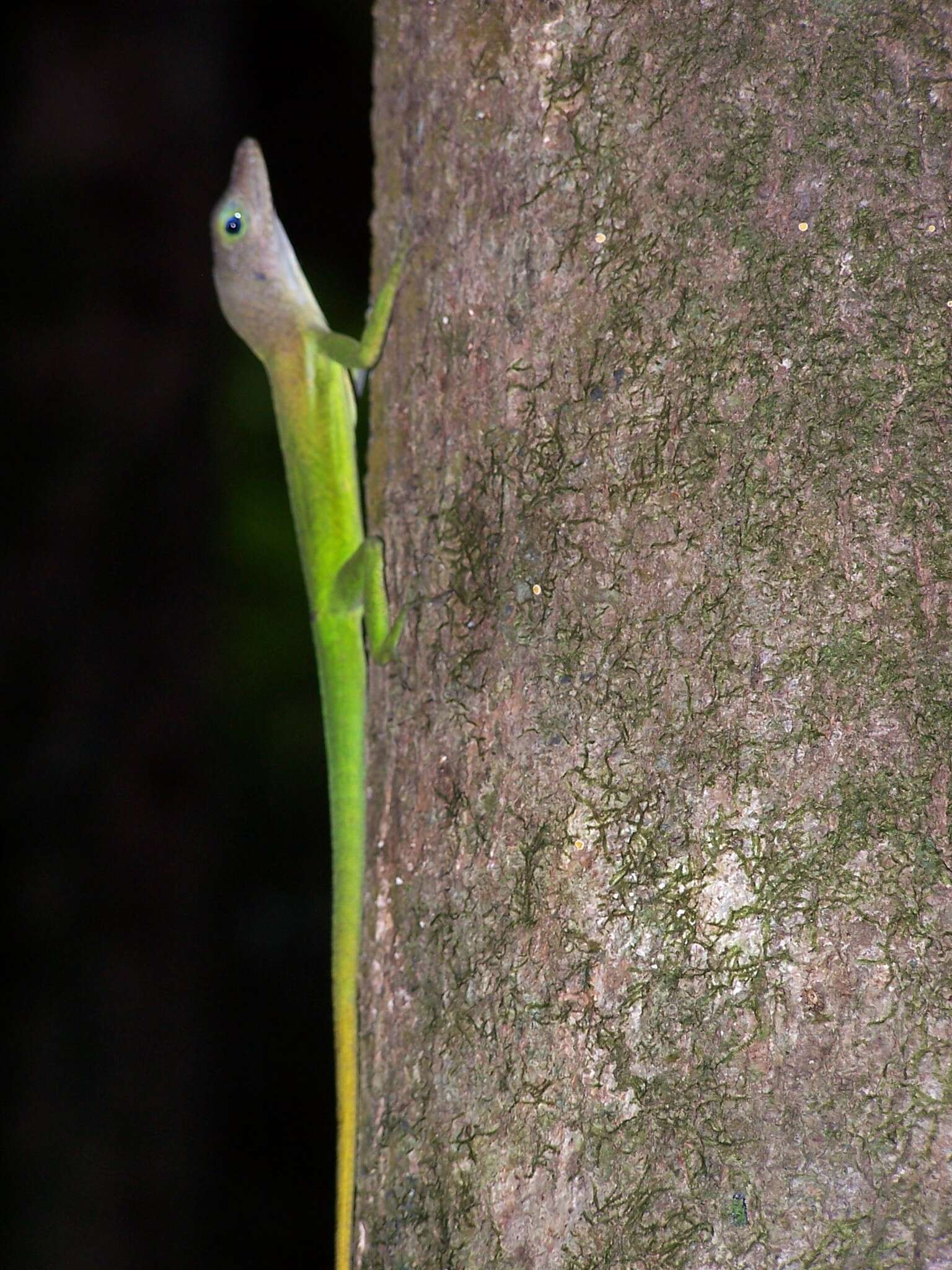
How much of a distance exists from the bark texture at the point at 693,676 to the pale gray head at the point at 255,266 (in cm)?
150

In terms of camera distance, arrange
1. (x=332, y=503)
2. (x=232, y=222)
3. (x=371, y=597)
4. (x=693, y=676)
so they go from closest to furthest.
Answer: (x=693, y=676) < (x=371, y=597) < (x=332, y=503) < (x=232, y=222)

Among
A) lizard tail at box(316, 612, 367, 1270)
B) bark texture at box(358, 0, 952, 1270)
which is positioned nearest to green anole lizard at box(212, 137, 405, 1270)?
lizard tail at box(316, 612, 367, 1270)

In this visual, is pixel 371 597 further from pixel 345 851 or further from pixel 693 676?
pixel 693 676

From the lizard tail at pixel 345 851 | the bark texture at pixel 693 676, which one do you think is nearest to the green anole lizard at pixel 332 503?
the lizard tail at pixel 345 851

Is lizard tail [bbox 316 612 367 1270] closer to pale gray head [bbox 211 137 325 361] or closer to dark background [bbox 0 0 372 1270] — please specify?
pale gray head [bbox 211 137 325 361]

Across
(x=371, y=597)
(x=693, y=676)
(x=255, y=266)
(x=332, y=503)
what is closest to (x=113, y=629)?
(x=255, y=266)

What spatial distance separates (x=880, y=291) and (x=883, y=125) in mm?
220

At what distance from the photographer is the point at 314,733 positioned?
23.1 feet

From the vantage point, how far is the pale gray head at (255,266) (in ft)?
9.68

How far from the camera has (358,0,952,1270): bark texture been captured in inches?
48.8

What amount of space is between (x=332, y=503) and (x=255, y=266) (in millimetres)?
787

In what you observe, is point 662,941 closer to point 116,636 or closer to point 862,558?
point 862,558

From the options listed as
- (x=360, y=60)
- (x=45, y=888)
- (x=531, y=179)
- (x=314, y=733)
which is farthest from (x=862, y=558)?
(x=360, y=60)

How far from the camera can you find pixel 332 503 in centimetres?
269
